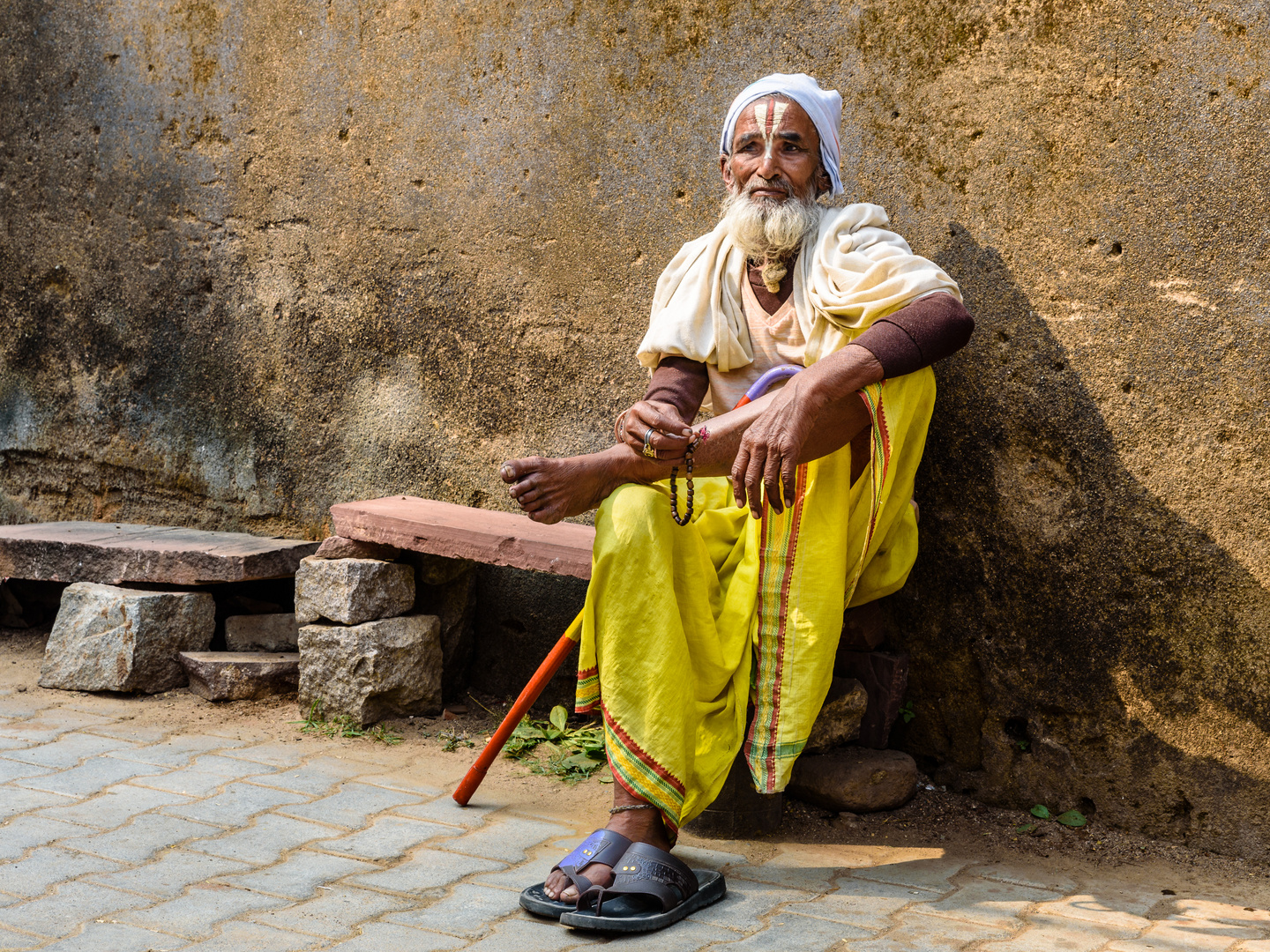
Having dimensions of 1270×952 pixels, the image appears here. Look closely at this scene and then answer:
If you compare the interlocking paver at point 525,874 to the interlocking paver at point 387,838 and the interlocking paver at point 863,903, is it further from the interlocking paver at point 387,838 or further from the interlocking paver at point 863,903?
the interlocking paver at point 863,903

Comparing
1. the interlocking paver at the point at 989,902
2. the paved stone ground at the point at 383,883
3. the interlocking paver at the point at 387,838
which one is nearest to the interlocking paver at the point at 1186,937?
the paved stone ground at the point at 383,883

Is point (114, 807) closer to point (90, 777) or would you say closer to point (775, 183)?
point (90, 777)

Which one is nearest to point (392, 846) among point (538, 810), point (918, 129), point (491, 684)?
point (538, 810)

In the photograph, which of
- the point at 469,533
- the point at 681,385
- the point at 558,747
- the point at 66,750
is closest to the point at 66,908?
the point at 66,750

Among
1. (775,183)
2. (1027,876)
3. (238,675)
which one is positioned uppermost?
(775,183)

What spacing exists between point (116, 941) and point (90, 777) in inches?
39.2

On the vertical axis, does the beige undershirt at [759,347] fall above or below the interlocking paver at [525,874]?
above

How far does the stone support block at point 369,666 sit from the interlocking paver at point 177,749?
11.5 inches

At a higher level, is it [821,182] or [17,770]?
[821,182]

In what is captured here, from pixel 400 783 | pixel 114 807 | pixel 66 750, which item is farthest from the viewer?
pixel 66 750

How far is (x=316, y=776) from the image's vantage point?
10.1 feet

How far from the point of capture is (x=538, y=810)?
2947mm

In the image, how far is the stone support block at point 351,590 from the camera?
347cm

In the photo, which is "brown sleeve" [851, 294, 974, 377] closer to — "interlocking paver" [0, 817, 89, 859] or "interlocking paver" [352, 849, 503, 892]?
"interlocking paver" [352, 849, 503, 892]
